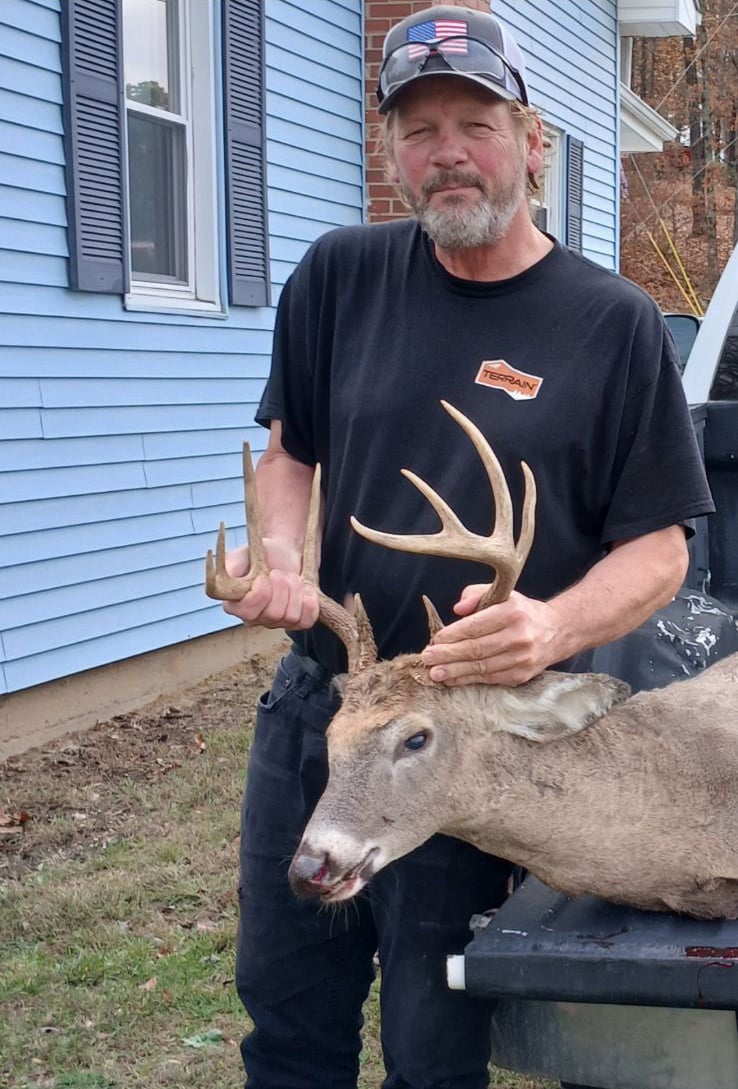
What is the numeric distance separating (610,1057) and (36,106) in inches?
205

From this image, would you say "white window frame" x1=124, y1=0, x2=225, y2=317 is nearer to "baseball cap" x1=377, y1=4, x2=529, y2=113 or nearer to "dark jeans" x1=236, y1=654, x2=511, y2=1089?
"baseball cap" x1=377, y1=4, x2=529, y2=113

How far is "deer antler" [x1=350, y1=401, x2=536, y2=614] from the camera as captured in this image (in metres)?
2.61

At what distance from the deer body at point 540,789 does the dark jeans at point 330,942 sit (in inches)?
10.2

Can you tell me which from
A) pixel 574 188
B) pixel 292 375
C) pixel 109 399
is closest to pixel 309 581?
pixel 292 375

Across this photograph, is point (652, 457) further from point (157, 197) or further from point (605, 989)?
point (157, 197)

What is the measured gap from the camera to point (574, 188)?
13.8 meters

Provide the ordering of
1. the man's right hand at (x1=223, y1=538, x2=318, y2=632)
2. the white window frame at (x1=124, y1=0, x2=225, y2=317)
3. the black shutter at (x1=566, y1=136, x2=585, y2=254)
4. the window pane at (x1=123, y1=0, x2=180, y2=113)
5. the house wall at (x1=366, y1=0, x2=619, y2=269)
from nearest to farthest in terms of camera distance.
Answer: the man's right hand at (x1=223, y1=538, x2=318, y2=632) → the window pane at (x1=123, y1=0, x2=180, y2=113) → the white window frame at (x1=124, y1=0, x2=225, y2=317) → the house wall at (x1=366, y1=0, x2=619, y2=269) → the black shutter at (x1=566, y1=136, x2=585, y2=254)

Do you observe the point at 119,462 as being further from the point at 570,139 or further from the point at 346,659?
the point at 570,139

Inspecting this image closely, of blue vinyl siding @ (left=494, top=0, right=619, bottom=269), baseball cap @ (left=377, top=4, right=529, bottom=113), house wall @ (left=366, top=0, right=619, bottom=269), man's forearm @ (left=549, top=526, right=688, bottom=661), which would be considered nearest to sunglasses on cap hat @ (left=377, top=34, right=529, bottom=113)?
baseball cap @ (left=377, top=4, right=529, bottom=113)

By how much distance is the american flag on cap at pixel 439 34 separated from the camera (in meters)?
2.97

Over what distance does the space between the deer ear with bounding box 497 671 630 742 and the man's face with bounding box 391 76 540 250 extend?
0.93 metres

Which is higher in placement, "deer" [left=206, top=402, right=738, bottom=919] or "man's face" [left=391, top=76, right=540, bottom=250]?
"man's face" [left=391, top=76, right=540, bottom=250]

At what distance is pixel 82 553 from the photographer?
708 centimetres

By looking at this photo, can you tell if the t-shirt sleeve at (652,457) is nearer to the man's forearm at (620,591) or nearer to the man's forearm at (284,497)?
the man's forearm at (620,591)
